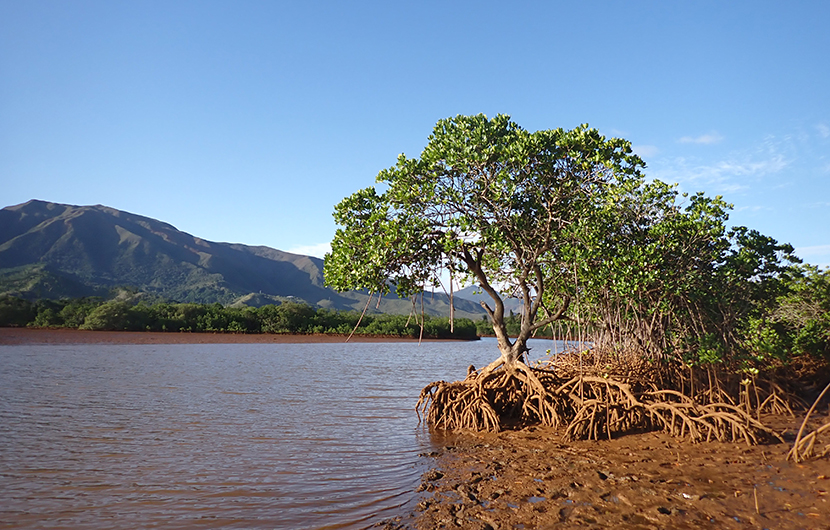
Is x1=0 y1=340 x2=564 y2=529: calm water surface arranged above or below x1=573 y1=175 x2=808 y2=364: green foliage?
below

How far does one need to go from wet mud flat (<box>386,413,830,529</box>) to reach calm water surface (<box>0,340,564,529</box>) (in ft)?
2.72

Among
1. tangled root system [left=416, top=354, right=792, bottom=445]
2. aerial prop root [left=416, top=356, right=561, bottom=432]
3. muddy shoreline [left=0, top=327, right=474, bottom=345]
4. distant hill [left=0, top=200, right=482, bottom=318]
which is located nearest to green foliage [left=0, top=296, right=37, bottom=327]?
muddy shoreline [left=0, top=327, right=474, bottom=345]

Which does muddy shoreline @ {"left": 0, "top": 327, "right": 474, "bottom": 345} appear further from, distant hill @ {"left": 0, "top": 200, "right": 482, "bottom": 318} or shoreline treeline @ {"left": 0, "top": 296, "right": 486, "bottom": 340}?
distant hill @ {"left": 0, "top": 200, "right": 482, "bottom": 318}

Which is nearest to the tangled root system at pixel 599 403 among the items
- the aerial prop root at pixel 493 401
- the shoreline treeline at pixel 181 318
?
the aerial prop root at pixel 493 401

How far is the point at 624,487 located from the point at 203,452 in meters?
6.90

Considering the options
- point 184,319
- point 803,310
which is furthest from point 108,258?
point 803,310

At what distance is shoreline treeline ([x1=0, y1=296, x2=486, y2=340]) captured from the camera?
141ft

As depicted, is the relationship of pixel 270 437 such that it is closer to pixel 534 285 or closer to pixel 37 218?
pixel 534 285

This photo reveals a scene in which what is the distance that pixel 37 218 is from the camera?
181000 millimetres

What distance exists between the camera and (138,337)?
4181cm

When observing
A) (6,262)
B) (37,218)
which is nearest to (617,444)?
(6,262)

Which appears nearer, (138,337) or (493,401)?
(493,401)

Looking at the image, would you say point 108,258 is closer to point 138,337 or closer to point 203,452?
point 138,337

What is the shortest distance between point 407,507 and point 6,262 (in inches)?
6907
